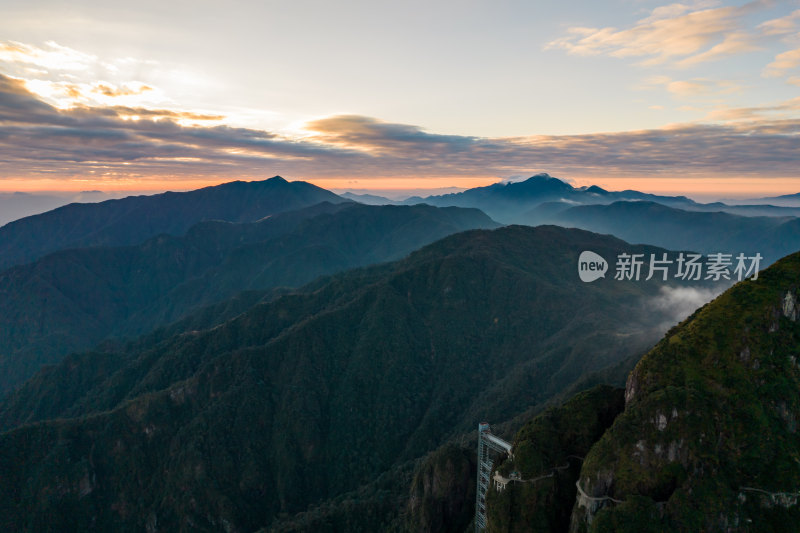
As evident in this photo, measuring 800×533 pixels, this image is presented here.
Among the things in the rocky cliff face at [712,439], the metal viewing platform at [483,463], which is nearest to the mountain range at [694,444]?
the rocky cliff face at [712,439]

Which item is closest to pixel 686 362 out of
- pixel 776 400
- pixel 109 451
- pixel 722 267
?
pixel 776 400

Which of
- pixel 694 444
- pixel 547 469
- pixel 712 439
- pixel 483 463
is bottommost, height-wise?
pixel 483 463

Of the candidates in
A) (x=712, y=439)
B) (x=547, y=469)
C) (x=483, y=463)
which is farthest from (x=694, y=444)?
(x=483, y=463)

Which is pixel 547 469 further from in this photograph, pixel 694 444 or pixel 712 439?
pixel 712 439

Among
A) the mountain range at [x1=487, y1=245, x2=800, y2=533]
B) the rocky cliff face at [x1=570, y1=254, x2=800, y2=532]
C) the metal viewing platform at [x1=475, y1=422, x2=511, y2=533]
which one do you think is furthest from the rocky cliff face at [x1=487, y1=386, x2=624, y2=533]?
the metal viewing platform at [x1=475, y1=422, x2=511, y2=533]

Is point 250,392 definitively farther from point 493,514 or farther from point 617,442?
point 617,442
